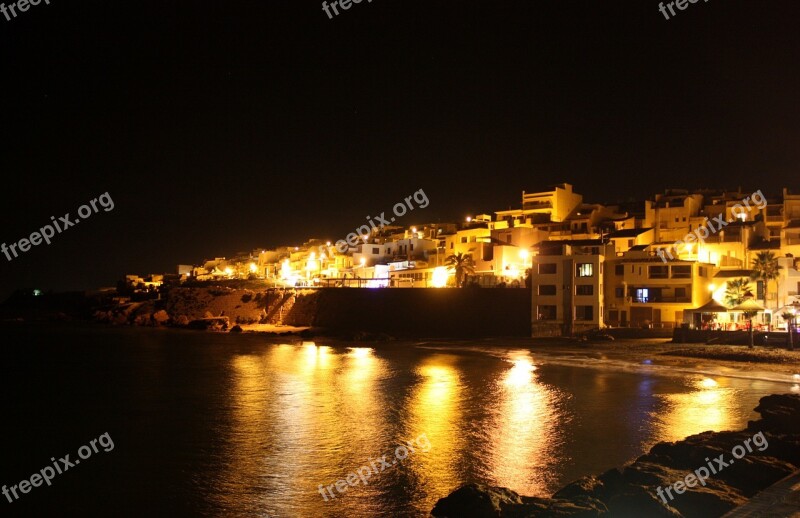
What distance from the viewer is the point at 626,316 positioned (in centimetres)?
5228

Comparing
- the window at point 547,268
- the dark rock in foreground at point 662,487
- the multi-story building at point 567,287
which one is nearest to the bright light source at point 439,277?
the multi-story building at point 567,287

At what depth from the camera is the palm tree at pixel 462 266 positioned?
66100mm

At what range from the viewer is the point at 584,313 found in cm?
5181

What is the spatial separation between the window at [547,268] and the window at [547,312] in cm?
333

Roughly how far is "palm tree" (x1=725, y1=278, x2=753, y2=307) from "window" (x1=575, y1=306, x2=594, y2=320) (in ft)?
34.7

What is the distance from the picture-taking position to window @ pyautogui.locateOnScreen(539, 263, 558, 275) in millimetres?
52844

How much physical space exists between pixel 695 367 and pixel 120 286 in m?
117

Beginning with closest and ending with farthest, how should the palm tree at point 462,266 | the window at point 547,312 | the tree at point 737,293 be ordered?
1. the tree at point 737,293
2. the window at point 547,312
3. the palm tree at point 462,266

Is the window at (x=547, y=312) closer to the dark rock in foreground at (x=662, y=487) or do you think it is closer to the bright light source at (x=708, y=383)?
the bright light source at (x=708, y=383)

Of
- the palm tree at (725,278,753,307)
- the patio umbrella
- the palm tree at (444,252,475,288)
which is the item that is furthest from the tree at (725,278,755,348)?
the palm tree at (444,252,475,288)


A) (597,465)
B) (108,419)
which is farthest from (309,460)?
(108,419)

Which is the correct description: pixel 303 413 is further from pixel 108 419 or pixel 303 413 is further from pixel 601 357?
pixel 601 357

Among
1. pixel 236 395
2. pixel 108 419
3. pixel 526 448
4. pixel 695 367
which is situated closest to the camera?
pixel 526 448

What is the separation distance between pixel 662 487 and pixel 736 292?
134 ft
